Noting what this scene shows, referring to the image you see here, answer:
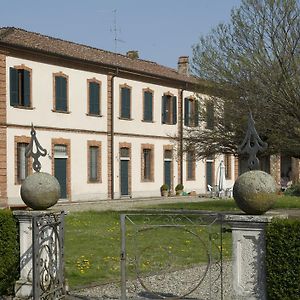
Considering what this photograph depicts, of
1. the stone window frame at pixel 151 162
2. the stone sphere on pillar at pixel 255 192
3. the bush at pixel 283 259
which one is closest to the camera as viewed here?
the bush at pixel 283 259

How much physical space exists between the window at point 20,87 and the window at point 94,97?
408 centimetres

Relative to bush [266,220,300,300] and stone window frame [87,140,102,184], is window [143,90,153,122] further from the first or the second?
bush [266,220,300,300]

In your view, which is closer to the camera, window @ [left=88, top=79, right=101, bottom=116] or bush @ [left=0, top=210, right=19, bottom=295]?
bush @ [left=0, top=210, right=19, bottom=295]

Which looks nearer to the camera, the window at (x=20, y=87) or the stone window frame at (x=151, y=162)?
the window at (x=20, y=87)

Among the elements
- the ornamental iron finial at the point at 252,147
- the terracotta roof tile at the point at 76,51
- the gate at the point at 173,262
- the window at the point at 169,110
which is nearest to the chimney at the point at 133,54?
the terracotta roof tile at the point at 76,51

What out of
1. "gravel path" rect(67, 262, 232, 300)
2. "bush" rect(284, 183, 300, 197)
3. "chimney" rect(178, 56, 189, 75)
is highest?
"chimney" rect(178, 56, 189, 75)

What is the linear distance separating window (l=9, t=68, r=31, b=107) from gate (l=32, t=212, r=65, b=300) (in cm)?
1883

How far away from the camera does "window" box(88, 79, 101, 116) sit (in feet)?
99.6

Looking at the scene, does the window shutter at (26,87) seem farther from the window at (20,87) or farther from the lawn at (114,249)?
the lawn at (114,249)

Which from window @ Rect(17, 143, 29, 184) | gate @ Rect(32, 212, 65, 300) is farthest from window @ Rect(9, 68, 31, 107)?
gate @ Rect(32, 212, 65, 300)

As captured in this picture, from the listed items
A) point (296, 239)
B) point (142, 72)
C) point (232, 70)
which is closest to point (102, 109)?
point (142, 72)

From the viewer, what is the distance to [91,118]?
100.0 ft

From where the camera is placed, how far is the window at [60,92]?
93.1 ft

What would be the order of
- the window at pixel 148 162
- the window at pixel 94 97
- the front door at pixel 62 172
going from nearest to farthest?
the front door at pixel 62 172, the window at pixel 94 97, the window at pixel 148 162
